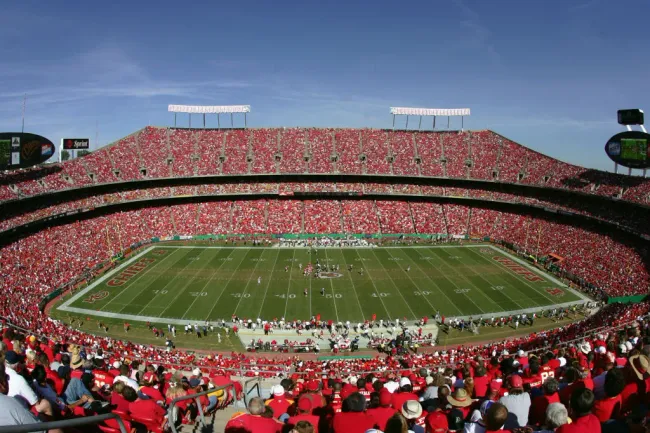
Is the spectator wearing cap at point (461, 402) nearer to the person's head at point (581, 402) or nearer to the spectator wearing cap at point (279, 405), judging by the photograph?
the person's head at point (581, 402)

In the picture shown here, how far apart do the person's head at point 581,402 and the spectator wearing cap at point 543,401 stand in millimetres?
1763

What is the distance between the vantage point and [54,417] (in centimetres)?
433

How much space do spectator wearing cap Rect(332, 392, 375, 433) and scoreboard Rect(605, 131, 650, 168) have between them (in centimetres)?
4972

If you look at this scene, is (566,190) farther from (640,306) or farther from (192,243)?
(192,243)

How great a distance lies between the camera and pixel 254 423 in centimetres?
516

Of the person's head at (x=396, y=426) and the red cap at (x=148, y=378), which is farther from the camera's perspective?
the red cap at (x=148, y=378)

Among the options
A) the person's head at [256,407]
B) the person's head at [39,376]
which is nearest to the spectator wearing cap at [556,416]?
the person's head at [256,407]

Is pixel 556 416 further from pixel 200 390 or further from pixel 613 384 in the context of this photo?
pixel 200 390

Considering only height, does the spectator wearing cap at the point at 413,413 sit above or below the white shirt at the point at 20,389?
below

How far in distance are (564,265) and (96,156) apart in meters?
58.2

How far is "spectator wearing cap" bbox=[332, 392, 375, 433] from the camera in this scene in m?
5.12

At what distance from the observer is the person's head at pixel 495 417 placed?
449 centimetres

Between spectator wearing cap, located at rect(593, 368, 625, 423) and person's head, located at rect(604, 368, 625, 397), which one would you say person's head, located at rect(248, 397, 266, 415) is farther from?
person's head, located at rect(604, 368, 625, 397)

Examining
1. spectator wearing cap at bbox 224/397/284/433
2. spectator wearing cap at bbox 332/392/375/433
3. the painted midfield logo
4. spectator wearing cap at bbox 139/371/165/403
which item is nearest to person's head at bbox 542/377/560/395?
spectator wearing cap at bbox 332/392/375/433
